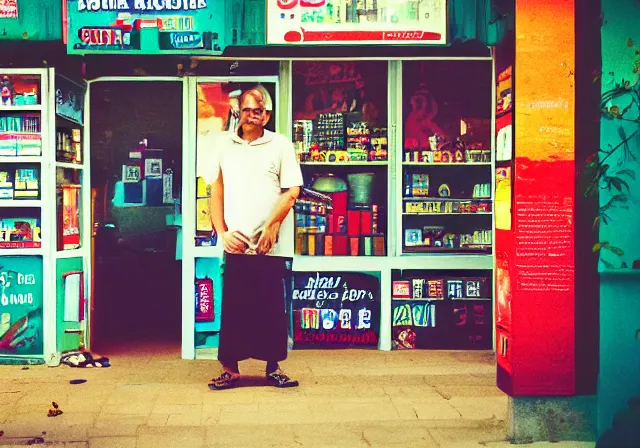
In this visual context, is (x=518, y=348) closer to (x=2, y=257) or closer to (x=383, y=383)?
(x=383, y=383)

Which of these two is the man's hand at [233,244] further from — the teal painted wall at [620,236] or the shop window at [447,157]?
the teal painted wall at [620,236]

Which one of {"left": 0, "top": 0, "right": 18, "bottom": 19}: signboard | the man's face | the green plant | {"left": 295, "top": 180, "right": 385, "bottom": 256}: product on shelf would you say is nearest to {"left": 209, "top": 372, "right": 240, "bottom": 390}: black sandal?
{"left": 295, "top": 180, "right": 385, "bottom": 256}: product on shelf

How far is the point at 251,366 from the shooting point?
27.3 ft

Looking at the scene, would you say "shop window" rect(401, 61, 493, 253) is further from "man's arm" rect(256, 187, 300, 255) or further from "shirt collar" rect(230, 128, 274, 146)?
"shirt collar" rect(230, 128, 274, 146)

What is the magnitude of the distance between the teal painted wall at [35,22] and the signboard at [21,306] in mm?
2061

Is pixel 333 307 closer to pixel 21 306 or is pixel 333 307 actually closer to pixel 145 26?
pixel 21 306

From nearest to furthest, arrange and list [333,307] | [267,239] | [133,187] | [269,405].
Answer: [269,405] < [267,239] < [333,307] < [133,187]

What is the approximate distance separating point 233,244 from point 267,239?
288 mm

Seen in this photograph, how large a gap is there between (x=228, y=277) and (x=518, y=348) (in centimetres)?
273

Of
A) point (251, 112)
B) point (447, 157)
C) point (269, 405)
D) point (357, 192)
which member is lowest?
point (269, 405)

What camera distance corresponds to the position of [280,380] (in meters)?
7.33

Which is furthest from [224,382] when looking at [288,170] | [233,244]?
[288,170]

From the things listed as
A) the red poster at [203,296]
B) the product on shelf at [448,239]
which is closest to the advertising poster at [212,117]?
the red poster at [203,296]

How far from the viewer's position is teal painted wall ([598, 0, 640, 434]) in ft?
17.6
